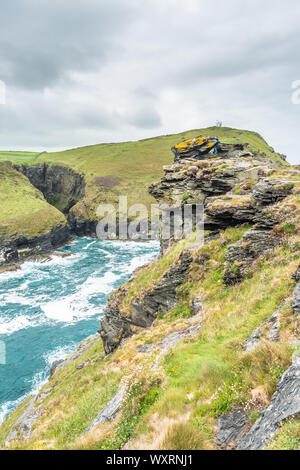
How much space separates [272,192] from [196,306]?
33.1ft

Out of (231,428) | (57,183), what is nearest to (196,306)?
(231,428)

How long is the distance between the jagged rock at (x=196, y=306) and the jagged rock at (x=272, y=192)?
8612 mm

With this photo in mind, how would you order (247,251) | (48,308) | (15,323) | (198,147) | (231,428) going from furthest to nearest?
1. (48,308)
2. (15,323)
3. (198,147)
4. (247,251)
5. (231,428)

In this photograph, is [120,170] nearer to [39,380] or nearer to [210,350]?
[39,380]

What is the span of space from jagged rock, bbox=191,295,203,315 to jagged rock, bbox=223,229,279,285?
225cm

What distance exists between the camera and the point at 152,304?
1978cm

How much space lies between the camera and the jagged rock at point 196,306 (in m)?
15.6

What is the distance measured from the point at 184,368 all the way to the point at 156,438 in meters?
3.36

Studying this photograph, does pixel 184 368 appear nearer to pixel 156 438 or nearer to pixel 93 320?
pixel 156 438

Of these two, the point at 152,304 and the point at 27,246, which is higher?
the point at 152,304

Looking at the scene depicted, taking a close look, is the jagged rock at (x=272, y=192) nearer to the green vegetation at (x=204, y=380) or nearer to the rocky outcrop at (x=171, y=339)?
the green vegetation at (x=204, y=380)

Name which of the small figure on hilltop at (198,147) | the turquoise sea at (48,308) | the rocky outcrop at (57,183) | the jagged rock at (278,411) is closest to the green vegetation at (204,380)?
the jagged rock at (278,411)
